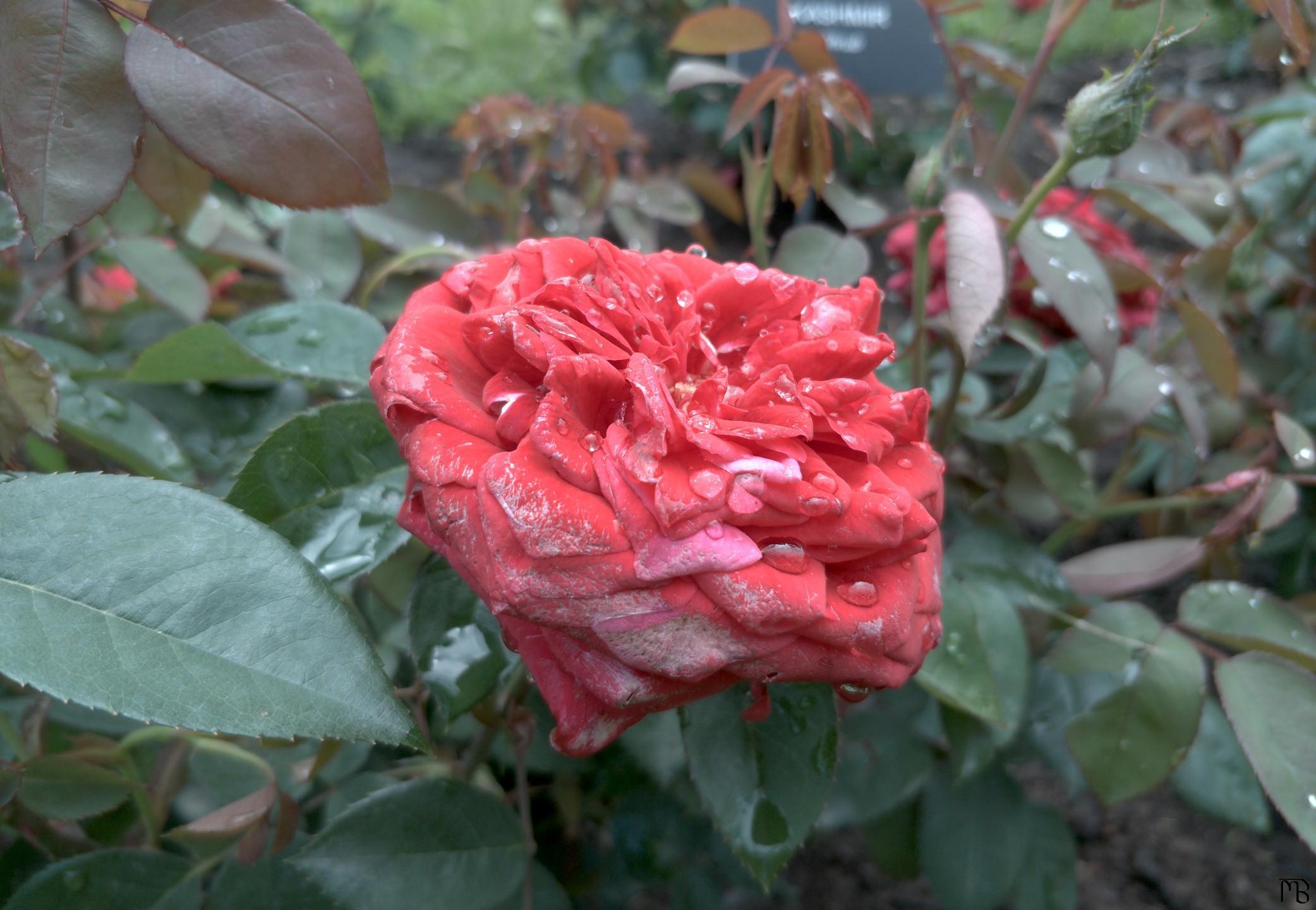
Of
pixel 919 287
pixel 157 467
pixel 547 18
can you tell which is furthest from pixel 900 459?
pixel 547 18

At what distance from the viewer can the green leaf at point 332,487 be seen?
457 mm

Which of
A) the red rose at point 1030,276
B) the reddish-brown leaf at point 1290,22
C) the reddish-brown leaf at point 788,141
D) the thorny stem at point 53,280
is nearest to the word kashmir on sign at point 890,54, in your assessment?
the red rose at point 1030,276

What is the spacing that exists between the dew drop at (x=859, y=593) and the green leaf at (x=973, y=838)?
1.79ft

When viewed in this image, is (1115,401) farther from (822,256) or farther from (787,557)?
(787,557)

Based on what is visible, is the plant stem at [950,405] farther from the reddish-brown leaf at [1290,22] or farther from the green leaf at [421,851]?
the green leaf at [421,851]

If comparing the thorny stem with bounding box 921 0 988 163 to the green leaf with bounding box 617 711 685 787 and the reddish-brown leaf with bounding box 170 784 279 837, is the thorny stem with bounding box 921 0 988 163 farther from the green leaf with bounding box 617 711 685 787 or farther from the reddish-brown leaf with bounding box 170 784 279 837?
the reddish-brown leaf with bounding box 170 784 279 837

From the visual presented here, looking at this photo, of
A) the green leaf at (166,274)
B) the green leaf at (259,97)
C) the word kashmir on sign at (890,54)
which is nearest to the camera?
the green leaf at (259,97)

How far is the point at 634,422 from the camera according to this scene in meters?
0.37

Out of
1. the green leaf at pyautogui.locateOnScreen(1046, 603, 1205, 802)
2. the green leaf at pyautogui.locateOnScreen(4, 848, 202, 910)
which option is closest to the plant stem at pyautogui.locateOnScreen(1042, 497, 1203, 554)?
the green leaf at pyautogui.locateOnScreen(1046, 603, 1205, 802)

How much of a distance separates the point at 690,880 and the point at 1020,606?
40 centimetres

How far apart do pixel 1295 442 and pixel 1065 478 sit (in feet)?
0.58

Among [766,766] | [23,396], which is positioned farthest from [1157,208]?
[23,396]

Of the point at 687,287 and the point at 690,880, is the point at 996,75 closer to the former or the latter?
the point at 687,287

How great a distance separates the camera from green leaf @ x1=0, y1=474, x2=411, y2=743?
12.6 inches
